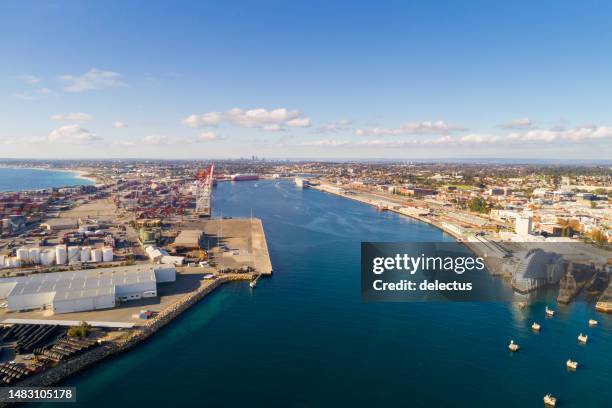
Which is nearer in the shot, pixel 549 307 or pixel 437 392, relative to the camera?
pixel 437 392

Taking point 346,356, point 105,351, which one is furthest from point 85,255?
point 346,356

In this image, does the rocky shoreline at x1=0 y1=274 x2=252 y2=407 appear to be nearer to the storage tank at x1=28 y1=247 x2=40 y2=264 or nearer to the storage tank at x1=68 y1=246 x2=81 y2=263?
the storage tank at x1=68 y1=246 x2=81 y2=263

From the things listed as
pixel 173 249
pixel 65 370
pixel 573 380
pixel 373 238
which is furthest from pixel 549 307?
pixel 173 249

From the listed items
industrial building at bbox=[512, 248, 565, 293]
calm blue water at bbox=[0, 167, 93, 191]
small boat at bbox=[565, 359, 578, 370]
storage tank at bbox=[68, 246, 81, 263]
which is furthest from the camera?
calm blue water at bbox=[0, 167, 93, 191]

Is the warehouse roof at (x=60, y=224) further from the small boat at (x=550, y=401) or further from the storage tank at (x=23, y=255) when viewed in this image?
the small boat at (x=550, y=401)

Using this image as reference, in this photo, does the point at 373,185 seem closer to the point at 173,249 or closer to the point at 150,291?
the point at 173,249

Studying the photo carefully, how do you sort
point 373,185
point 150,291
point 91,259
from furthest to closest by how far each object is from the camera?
point 373,185, point 91,259, point 150,291

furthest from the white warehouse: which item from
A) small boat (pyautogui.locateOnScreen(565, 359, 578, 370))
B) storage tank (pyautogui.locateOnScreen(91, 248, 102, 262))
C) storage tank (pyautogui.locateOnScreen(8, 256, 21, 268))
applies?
small boat (pyautogui.locateOnScreen(565, 359, 578, 370))
